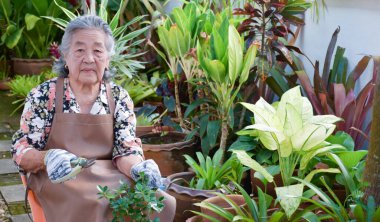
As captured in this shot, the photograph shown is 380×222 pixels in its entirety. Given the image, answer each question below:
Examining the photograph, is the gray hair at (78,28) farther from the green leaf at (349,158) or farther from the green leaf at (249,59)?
the green leaf at (349,158)

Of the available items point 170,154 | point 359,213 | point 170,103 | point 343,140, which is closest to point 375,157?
point 359,213

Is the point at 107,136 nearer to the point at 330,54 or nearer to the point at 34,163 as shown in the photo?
the point at 34,163

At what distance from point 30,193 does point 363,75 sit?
194 centimetres

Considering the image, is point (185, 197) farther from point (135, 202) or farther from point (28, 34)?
point (28, 34)

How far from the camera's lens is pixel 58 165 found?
2180mm

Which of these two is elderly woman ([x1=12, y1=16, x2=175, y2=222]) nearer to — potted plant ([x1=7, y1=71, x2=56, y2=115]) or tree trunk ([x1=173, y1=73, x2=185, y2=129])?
tree trunk ([x1=173, y1=73, x2=185, y2=129])

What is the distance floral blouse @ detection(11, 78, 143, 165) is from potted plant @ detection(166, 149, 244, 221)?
535 mm

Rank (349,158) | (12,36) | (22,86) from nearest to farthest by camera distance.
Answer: (349,158)
(22,86)
(12,36)

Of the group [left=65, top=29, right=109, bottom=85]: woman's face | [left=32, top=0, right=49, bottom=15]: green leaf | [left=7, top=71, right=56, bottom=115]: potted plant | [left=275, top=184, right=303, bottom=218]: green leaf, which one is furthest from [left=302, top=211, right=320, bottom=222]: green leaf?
[left=32, top=0, right=49, bottom=15]: green leaf

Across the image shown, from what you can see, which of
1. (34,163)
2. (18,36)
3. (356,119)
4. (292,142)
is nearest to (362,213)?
(292,142)

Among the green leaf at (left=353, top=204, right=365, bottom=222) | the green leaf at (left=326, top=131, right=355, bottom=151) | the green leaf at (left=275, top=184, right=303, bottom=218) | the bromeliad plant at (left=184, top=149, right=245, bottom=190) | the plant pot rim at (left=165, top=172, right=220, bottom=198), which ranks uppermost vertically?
the green leaf at (left=326, top=131, right=355, bottom=151)

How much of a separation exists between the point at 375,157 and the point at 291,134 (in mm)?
462

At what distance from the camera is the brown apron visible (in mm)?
2262

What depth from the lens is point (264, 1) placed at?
342 cm
